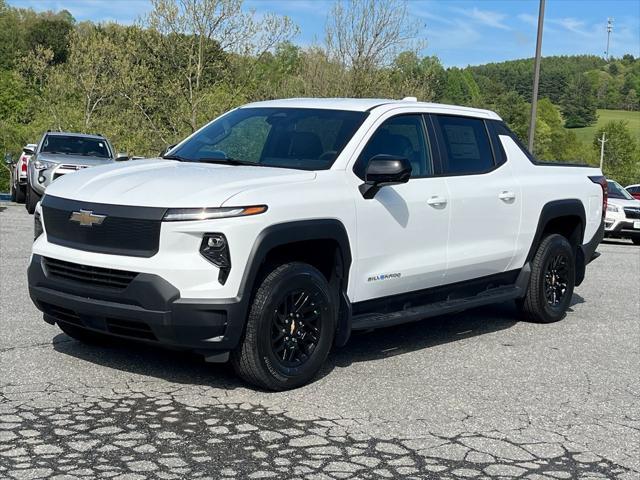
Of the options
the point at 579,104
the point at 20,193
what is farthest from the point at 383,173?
the point at 579,104

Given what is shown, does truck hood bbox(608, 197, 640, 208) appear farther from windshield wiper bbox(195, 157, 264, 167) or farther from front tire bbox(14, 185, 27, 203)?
windshield wiper bbox(195, 157, 264, 167)

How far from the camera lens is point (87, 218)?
17.2 feet

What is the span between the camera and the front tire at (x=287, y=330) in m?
5.23

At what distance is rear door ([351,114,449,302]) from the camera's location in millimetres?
5934

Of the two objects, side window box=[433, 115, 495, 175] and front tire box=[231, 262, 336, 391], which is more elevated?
side window box=[433, 115, 495, 175]

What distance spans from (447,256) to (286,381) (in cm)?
185

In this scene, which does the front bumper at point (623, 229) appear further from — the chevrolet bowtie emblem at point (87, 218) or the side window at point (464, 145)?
the chevrolet bowtie emblem at point (87, 218)

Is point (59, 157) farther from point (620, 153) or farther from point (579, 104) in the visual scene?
point (579, 104)

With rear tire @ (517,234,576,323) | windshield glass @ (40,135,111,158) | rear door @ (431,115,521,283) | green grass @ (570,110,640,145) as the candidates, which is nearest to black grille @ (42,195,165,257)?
Answer: rear door @ (431,115,521,283)

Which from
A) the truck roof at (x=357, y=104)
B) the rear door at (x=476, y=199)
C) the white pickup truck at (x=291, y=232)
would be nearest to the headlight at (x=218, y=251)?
the white pickup truck at (x=291, y=232)

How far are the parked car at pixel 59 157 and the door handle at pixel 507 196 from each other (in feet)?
36.6

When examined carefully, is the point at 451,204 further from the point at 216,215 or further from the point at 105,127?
the point at 105,127

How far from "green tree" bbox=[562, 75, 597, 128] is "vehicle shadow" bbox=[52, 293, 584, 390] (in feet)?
414

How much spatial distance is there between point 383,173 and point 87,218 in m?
1.88
